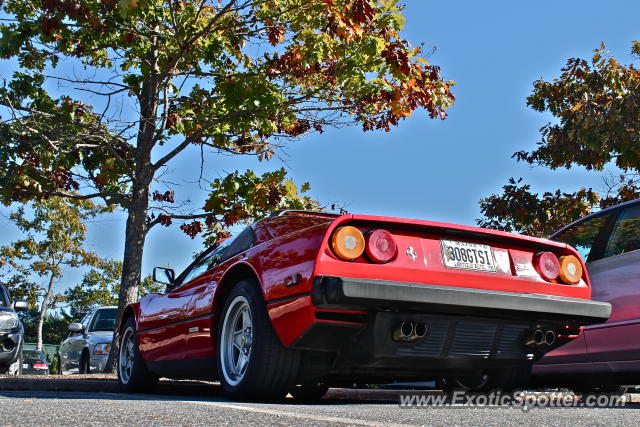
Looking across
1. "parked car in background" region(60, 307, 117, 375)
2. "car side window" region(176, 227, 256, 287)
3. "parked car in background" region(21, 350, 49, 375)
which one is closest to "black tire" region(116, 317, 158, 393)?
"car side window" region(176, 227, 256, 287)

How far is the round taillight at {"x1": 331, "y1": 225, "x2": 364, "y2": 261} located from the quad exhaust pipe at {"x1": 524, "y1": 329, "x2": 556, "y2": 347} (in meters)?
1.29

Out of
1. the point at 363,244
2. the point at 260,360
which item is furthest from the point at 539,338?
the point at 260,360

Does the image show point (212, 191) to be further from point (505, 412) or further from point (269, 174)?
point (505, 412)

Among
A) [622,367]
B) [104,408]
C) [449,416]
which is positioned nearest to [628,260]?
[622,367]

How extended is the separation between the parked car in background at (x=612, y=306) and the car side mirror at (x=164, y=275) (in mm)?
3366

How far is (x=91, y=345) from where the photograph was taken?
575 inches

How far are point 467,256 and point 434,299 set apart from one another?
0.51 meters

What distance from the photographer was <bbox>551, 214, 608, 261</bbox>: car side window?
631 cm

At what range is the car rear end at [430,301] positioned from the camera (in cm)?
407

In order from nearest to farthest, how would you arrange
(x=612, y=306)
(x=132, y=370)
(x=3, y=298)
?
(x=612, y=306) < (x=132, y=370) < (x=3, y=298)

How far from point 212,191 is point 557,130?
7256mm

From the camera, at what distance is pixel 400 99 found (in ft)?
36.4

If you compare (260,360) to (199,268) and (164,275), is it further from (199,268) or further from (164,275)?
(164,275)

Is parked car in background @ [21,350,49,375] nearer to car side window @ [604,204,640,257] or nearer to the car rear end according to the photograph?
car side window @ [604,204,640,257]
